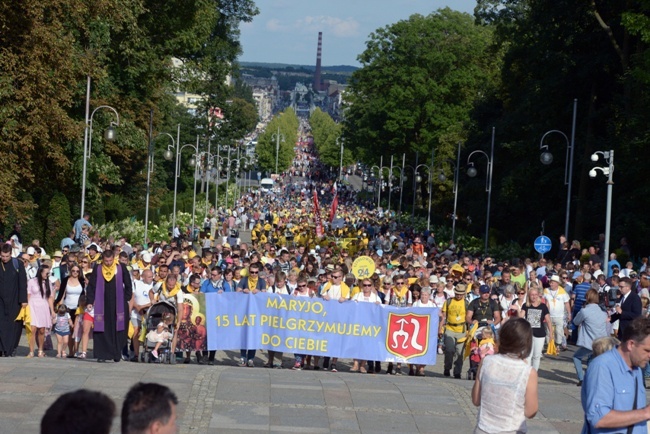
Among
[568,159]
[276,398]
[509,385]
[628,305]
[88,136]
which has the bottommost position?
[276,398]

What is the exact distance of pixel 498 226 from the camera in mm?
62031

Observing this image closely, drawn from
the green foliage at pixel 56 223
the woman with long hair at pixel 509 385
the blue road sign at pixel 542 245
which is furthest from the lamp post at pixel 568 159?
the woman with long hair at pixel 509 385

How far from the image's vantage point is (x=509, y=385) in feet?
25.4

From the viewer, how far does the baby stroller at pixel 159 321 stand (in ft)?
58.7

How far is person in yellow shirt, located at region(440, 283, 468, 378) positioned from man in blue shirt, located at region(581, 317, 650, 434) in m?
11.0

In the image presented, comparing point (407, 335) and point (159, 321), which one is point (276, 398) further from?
point (407, 335)

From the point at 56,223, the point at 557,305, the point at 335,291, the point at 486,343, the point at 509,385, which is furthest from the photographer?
the point at 56,223

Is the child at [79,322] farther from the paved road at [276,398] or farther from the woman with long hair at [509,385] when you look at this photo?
the woman with long hair at [509,385]

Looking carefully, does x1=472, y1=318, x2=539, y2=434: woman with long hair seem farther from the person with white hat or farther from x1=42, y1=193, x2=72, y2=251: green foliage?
x1=42, y1=193, x2=72, y2=251: green foliage

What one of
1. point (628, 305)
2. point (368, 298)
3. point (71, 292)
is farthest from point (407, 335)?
point (71, 292)

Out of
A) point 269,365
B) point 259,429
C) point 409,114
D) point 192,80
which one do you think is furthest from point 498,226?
point 259,429

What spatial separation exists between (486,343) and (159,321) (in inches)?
182

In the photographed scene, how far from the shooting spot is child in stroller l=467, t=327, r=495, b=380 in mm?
17219

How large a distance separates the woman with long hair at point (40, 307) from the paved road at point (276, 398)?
39.3 inches
